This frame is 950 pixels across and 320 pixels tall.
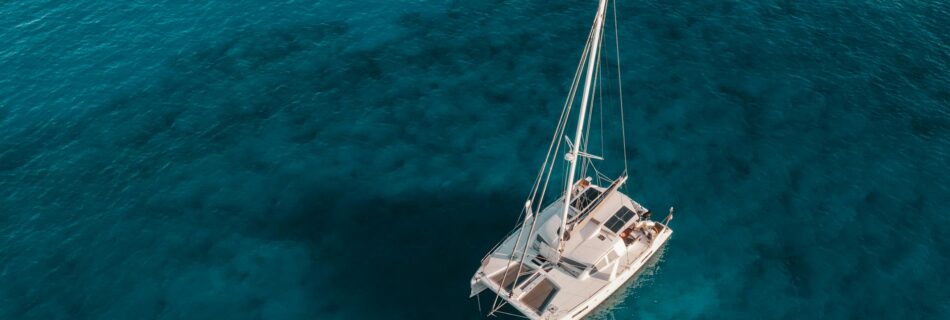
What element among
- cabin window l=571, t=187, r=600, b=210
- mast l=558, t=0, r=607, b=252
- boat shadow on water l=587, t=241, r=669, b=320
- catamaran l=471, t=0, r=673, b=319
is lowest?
boat shadow on water l=587, t=241, r=669, b=320

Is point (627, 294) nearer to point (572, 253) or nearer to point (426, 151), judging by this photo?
point (572, 253)

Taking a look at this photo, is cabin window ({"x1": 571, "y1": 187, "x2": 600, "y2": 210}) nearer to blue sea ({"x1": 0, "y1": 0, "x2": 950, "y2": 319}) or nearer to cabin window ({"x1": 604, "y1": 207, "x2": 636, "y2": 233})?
cabin window ({"x1": 604, "y1": 207, "x2": 636, "y2": 233})

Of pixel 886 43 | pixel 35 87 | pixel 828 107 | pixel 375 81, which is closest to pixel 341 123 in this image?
pixel 375 81

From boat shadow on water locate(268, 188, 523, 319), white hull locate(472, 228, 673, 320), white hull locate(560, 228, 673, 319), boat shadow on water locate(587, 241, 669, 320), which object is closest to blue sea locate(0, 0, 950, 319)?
boat shadow on water locate(268, 188, 523, 319)

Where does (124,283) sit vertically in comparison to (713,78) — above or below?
below

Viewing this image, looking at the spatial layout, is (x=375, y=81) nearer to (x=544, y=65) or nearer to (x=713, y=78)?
(x=544, y=65)
